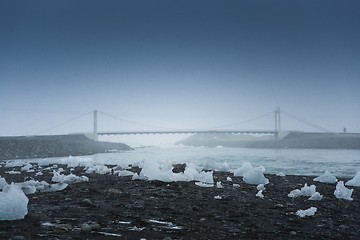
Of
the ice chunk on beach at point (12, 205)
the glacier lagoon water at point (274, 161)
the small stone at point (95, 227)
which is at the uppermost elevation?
the ice chunk on beach at point (12, 205)

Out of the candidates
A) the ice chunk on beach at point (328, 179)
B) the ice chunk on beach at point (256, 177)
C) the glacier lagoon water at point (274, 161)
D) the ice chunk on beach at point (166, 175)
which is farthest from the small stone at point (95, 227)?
the ice chunk on beach at point (328, 179)

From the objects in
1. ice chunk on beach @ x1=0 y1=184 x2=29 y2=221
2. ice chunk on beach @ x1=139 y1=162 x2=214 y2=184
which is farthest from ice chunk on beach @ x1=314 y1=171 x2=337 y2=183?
ice chunk on beach @ x1=0 y1=184 x2=29 y2=221

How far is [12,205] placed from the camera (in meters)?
4.94

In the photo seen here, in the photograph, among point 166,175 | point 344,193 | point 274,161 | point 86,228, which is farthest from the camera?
point 274,161

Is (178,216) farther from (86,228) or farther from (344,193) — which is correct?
(344,193)

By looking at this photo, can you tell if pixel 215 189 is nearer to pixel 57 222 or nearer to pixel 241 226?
pixel 241 226

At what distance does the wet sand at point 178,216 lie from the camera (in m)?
4.48

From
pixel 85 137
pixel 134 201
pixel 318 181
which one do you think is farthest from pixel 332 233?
pixel 85 137

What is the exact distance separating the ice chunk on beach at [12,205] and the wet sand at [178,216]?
15 centimetres

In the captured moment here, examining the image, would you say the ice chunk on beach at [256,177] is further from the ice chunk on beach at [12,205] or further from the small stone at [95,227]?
the ice chunk on beach at [12,205]

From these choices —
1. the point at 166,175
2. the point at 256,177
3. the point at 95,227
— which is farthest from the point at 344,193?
the point at 95,227

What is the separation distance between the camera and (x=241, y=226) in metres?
5.05

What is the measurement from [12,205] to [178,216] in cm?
250

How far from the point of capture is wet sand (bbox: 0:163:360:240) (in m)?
4.48
